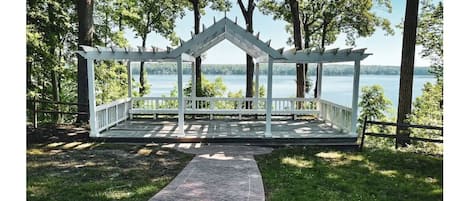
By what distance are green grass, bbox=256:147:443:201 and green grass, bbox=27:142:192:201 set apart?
1.96 metres

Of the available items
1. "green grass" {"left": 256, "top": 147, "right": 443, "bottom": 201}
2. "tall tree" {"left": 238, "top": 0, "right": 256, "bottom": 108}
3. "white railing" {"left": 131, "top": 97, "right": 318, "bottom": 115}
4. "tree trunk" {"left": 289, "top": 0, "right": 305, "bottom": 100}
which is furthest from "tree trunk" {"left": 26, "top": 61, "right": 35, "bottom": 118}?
"tree trunk" {"left": 289, "top": 0, "right": 305, "bottom": 100}

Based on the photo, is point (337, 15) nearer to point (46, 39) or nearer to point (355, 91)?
point (355, 91)

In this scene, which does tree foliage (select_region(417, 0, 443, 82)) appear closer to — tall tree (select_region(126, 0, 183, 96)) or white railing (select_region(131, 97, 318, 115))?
white railing (select_region(131, 97, 318, 115))

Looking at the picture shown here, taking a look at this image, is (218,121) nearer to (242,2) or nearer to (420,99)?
(242,2)

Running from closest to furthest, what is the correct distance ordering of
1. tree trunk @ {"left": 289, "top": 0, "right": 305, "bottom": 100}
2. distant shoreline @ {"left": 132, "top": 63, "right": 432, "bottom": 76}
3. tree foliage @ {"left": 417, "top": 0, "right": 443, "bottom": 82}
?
tree trunk @ {"left": 289, "top": 0, "right": 305, "bottom": 100} < tree foliage @ {"left": 417, "top": 0, "right": 443, "bottom": 82} < distant shoreline @ {"left": 132, "top": 63, "right": 432, "bottom": 76}

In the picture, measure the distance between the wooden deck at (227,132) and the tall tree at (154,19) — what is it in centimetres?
920

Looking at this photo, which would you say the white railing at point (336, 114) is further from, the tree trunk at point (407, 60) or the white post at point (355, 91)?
the tree trunk at point (407, 60)

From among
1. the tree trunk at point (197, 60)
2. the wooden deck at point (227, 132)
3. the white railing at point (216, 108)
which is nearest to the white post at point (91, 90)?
the wooden deck at point (227, 132)

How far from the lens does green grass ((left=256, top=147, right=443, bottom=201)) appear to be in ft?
17.7

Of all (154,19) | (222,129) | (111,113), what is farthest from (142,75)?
(222,129)

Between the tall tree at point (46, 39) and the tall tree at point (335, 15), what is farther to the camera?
the tall tree at point (335, 15)

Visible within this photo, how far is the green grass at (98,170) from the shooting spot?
5145 millimetres

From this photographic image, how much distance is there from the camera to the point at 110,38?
16656 mm
